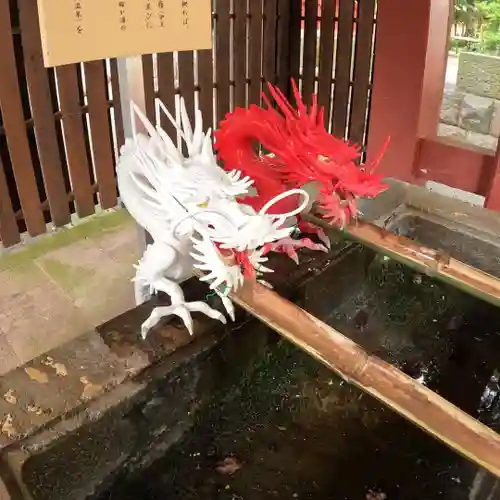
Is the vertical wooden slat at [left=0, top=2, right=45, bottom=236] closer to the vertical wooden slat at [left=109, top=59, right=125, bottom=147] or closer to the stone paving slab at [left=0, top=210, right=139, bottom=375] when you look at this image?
the stone paving slab at [left=0, top=210, right=139, bottom=375]

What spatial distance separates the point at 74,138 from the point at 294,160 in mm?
1923

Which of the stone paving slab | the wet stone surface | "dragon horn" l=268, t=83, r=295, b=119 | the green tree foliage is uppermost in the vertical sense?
the green tree foliage

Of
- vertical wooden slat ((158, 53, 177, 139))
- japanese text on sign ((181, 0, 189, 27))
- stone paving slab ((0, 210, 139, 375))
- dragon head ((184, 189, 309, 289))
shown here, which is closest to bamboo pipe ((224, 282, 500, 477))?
dragon head ((184, 189, 309, 289))

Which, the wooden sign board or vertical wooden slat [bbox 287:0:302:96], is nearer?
the wooden sign board

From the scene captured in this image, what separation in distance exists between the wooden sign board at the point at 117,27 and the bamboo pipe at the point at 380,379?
2.73 ft

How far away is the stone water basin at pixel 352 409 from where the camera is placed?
150 centimetres

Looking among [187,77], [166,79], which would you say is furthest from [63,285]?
[187,77]

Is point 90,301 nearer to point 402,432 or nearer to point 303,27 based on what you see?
point 402,432

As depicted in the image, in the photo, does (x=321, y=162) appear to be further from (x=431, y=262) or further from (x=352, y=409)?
(x=352, y=409)

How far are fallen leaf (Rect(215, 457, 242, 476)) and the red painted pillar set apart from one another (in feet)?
7.44

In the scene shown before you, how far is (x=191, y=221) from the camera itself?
5.09 feet

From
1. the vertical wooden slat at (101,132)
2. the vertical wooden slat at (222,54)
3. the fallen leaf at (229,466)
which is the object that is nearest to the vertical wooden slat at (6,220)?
the vertical wooden slat at (101,132)

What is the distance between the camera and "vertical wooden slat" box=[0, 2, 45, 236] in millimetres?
2812

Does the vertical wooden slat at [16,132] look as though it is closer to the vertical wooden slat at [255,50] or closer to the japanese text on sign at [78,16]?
the japanese text on sign at [78,16]
